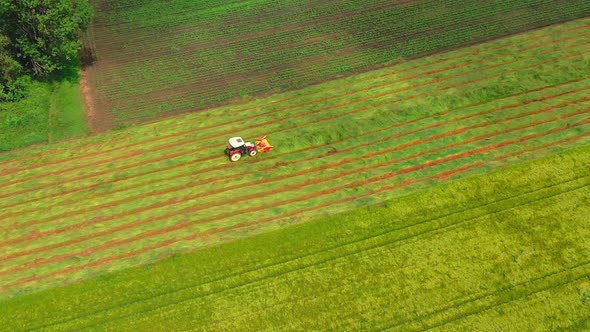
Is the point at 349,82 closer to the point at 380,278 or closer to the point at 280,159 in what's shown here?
the point at 280,159

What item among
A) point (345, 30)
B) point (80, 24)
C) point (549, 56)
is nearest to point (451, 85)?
point (549, 56)

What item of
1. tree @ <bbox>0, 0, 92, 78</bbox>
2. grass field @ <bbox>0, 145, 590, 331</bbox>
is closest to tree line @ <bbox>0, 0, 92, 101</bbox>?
tree @ <bbox>0, 0, 92, 78</bbox>

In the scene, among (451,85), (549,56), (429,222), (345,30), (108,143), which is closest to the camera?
(429,222)

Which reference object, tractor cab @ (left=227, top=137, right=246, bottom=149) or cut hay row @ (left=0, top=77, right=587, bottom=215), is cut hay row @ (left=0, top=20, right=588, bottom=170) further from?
tractor cab @ (left=227, top=137, right=246, bottom=149)

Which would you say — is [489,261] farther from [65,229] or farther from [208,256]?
[65,229]

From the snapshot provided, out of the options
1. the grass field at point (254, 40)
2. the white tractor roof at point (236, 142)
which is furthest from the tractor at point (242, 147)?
the grass field at point (254, 40)

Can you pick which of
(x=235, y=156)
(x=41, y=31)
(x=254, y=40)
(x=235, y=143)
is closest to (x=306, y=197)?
(x=235, y=156)
